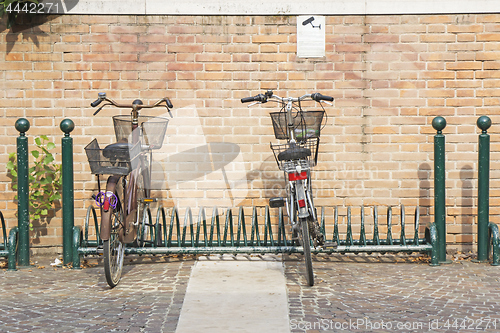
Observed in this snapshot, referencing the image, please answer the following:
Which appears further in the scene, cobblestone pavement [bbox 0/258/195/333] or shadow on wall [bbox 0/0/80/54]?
shadow on wall [bbox 0/0/80/54]

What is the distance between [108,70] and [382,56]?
2.95 metres

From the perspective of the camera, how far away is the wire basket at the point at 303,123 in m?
5.14

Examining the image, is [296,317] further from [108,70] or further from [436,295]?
[108,70]

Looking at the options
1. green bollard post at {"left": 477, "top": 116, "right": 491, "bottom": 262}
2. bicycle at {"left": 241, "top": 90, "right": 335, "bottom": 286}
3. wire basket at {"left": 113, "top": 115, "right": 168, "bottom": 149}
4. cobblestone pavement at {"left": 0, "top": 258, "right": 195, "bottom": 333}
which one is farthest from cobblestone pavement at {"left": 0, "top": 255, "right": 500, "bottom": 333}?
wire basket at {"left": 113, "top": 115, "right": 168, "bottom": 149}

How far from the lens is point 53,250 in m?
6.55

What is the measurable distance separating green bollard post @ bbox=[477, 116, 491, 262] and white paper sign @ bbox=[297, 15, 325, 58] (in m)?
1.82

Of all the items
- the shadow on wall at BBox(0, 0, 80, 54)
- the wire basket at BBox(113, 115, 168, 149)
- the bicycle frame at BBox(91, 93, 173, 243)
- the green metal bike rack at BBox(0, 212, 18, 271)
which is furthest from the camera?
the shadow on wall at BBox(0, 0, 80, 54)

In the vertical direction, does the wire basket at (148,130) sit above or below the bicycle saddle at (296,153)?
above

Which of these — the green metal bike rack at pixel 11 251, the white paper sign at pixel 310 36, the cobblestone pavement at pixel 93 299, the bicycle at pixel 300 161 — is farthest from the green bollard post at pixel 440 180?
the green metal bike rack at pixel 11 251

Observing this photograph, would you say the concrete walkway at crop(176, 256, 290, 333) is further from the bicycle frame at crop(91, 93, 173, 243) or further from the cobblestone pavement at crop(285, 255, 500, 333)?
the bicycle frame at crop(91, 93, 173, 243)

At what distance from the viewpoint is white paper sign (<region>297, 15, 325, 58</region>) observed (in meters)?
6.39

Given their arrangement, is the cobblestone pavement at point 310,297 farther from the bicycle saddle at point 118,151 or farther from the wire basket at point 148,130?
the wire basket at point 148,130

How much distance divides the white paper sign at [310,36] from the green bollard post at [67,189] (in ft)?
8.28

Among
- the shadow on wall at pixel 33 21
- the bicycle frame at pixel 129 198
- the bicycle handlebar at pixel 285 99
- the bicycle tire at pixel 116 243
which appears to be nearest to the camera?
the bicycle frame at pixel 129 198
